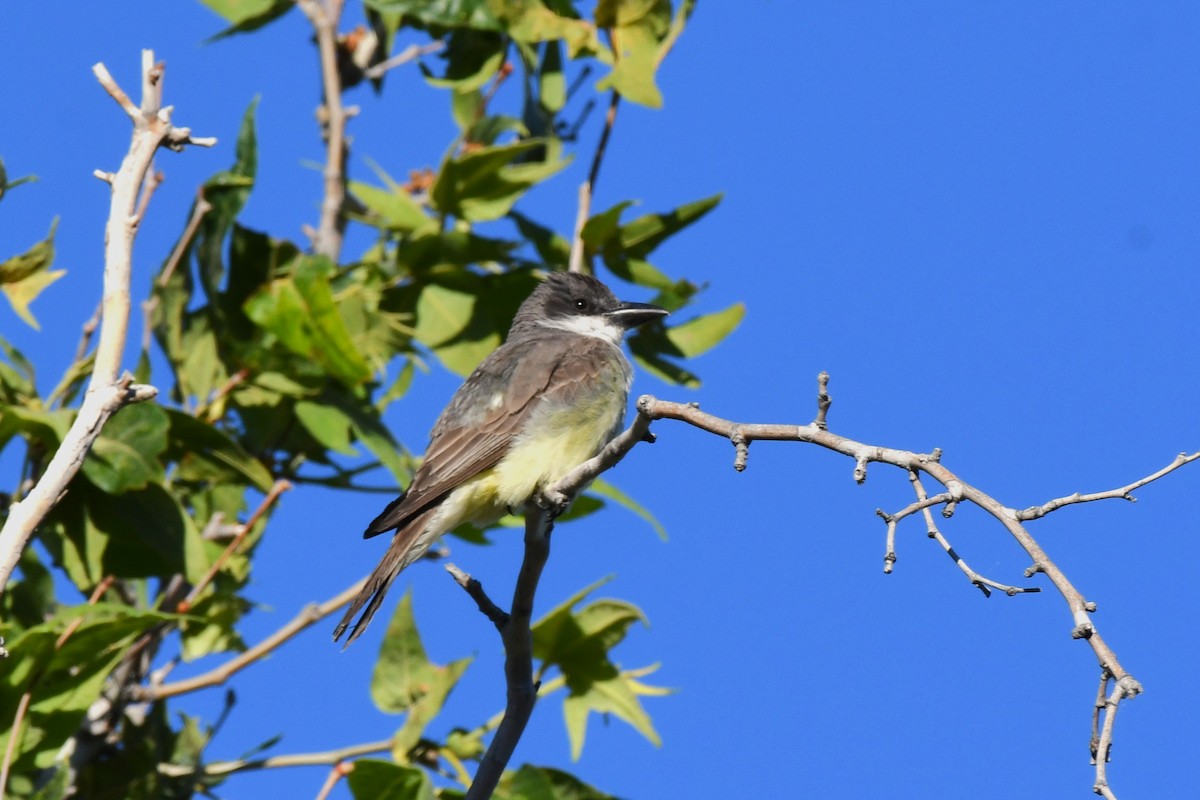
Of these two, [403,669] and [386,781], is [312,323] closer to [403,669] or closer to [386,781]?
[403,669]

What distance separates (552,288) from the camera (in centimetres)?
596

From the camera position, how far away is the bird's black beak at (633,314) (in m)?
5.68

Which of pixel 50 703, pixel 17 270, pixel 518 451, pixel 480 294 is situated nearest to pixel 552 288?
pixel 480 294

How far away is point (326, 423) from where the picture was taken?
509 centimetres

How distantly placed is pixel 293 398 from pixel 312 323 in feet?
1.20

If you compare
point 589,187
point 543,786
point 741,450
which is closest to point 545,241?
point 589,187

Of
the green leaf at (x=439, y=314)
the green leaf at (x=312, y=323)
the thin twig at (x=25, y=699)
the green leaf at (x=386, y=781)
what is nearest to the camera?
the thin twig at (x=25, y=699)

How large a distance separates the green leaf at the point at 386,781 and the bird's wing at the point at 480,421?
676 mm

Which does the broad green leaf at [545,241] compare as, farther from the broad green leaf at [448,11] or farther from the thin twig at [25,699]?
the thin twig at [25,699]

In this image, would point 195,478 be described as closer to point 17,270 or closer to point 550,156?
point 17,270

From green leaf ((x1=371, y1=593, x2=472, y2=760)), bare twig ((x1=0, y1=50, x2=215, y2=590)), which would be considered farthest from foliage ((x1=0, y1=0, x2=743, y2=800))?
bare twig ((x1=0, y1=50, x2=215, y2=590))

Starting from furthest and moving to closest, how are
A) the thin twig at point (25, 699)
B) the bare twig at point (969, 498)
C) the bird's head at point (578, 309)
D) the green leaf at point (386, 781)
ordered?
1. the bird's head at point (578, 309)
2. the green leaf at point (386, 781)
3. the thin twig at point (25, 699)
4. the bare twig at point (969, 498)

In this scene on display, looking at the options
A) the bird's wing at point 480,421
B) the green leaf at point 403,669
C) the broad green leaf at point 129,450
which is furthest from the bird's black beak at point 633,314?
the broad green leaf at point 129,450

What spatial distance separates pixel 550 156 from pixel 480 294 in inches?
23.8
